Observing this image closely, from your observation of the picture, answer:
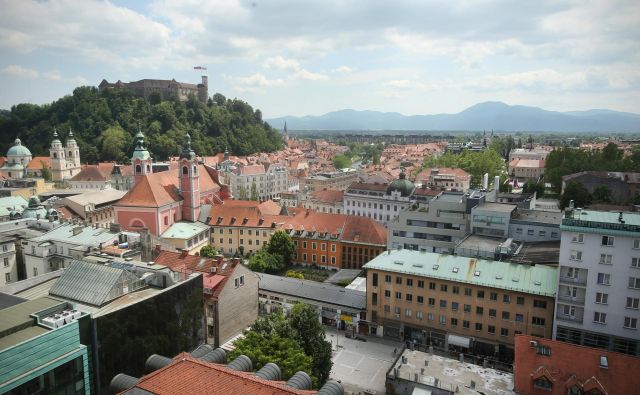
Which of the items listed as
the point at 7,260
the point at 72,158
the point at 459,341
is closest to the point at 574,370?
the point at 459,341

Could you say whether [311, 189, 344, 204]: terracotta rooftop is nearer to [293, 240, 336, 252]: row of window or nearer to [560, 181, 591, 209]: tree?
[293, 240, 336, 252]: row of window

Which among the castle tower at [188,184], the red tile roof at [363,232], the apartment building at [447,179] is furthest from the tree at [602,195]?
the castle tower at [188,184]

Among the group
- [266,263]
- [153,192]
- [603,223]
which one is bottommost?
[266,263]

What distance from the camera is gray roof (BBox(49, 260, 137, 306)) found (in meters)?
25.4

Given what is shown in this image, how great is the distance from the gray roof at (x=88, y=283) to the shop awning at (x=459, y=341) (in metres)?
23.6

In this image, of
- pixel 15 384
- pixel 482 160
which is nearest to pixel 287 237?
pixel 15 384

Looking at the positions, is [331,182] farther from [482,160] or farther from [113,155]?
[113,155]

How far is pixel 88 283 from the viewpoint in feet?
85.5

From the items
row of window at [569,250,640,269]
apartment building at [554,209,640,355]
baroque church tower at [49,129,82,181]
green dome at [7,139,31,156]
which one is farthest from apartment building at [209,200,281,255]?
green dome at [7,139,31,156]

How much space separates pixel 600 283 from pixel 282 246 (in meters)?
33.5

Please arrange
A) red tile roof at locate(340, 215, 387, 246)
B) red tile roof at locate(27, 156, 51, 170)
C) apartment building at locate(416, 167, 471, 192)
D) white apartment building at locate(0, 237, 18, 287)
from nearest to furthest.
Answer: white apartment building at locate(0, 237, 18, 287) → red tile roof at locate(340, 215, 387, 246) → apartment building at locate(416, 167, 471, 192) → red tile roof at locate(27, 156, 51, 170)

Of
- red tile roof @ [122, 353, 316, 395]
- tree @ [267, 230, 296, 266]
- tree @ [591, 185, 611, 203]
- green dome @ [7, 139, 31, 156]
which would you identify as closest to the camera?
red tile roof @ [122, 353, 316, 395]

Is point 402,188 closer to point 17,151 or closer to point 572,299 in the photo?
point 572,299

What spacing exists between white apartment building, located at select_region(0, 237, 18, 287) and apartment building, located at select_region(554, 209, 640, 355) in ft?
141
